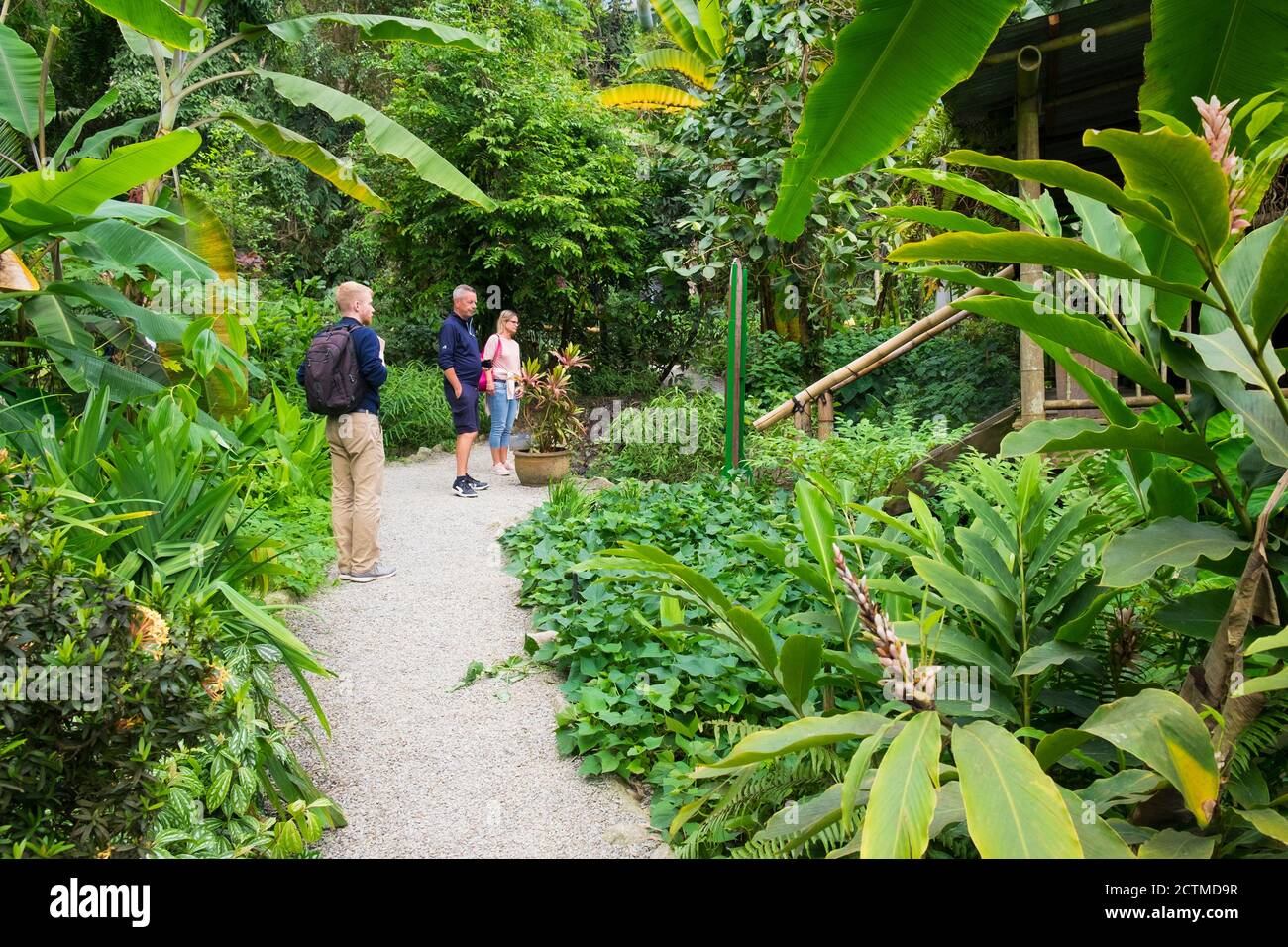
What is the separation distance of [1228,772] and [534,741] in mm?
2968

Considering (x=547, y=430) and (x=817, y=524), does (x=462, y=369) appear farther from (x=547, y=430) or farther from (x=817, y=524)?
(x=817, y=524)

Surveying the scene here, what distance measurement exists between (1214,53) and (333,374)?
5.14 meters

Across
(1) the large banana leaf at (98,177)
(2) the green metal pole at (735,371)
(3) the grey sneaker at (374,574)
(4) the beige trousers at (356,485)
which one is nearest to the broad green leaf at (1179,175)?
(1) the large banana leaf at (98,177)

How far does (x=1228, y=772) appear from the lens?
1889 millimetres

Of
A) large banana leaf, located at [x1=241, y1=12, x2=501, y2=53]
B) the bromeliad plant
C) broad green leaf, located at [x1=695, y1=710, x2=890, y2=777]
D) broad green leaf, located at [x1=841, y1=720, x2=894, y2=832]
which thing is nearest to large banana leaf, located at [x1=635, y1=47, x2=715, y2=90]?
the bromeliad plant

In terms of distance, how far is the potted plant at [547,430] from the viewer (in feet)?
31.9

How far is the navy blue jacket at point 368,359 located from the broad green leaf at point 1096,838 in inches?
202

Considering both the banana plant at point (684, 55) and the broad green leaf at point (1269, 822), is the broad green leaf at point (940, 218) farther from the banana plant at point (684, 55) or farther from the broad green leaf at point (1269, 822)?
the banana plant at point (684, 55)

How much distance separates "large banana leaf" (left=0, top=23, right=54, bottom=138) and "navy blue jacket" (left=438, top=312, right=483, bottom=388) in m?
3.89

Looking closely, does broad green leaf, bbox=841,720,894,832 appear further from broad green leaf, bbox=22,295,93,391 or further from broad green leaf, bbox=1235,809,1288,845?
broad green leaf, bbox=22,295,93,391

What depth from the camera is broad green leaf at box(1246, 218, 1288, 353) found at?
1729 millimetres

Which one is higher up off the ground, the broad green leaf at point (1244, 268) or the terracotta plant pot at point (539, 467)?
the broad green leaf at point (1244, 268)

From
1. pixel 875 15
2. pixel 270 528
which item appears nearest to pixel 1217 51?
pixel 875 15
